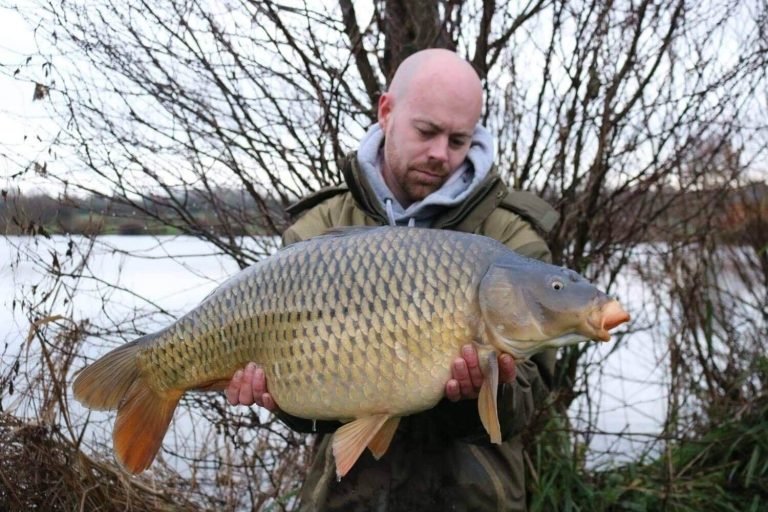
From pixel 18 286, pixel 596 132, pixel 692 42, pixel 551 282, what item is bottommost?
pixel 551 282

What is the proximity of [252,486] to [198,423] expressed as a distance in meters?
0.30

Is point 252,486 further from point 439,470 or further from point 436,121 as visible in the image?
point 436,121

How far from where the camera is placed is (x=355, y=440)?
4.89 feet

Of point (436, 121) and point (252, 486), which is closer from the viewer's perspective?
point (436, 121)

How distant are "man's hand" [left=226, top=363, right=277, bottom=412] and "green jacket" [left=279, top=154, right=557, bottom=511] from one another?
130 millimetres

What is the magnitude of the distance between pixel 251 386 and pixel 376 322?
0.29m

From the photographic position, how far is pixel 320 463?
1.83 metres

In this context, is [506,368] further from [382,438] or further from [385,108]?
[385,108]

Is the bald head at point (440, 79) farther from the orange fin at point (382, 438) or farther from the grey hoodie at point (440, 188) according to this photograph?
the orange fin at point (382, 438)

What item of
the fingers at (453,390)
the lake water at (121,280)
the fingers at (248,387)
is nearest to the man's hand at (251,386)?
the fingers at (248,387)

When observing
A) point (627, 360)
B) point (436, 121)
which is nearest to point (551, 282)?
point (436, 121)

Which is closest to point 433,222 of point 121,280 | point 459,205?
point 459,205

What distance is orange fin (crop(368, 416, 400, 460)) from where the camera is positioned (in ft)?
4.99

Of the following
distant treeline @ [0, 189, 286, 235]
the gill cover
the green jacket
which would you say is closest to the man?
the green jacket
